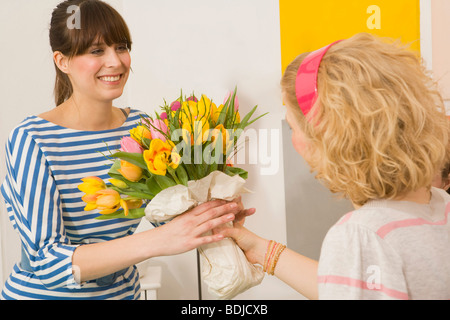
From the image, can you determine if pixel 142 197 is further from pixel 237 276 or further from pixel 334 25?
pixel 334 25

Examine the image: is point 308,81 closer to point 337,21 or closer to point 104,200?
point 104,200

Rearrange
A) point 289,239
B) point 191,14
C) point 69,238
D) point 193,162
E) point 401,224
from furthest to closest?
point 289,239
point 191,14
point 69,238
point 193,162
point 401,224

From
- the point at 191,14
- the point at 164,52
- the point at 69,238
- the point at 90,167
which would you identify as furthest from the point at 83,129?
the point at 191,14

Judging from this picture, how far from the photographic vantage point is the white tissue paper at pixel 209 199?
88cm

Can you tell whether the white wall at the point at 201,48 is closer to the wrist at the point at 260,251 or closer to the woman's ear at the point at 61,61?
the woman's ear at the point at 61,61

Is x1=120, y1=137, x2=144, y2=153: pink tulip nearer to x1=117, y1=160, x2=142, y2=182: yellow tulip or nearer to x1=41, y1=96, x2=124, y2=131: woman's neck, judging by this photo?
x1=117, y1=160, x2=142, y2=182: yellow tulip

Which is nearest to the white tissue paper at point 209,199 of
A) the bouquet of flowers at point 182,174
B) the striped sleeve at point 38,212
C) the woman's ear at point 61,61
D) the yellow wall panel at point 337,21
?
the bouquet of flowers at point 182,174

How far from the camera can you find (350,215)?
0.70 meters

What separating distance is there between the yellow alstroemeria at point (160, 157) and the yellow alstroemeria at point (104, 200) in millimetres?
103

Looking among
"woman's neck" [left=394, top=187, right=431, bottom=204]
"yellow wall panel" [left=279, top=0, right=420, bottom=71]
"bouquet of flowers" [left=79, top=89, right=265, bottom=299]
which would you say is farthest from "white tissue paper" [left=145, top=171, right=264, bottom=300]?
"yellow wall panel" [left=279, top=0, right=420, bottom=71]

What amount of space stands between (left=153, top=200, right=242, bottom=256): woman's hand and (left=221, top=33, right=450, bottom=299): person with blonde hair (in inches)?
10.7

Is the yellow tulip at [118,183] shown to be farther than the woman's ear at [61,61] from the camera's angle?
No

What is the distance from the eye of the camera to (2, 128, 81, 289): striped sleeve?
0.95 metres

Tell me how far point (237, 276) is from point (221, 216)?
0.13 meters
